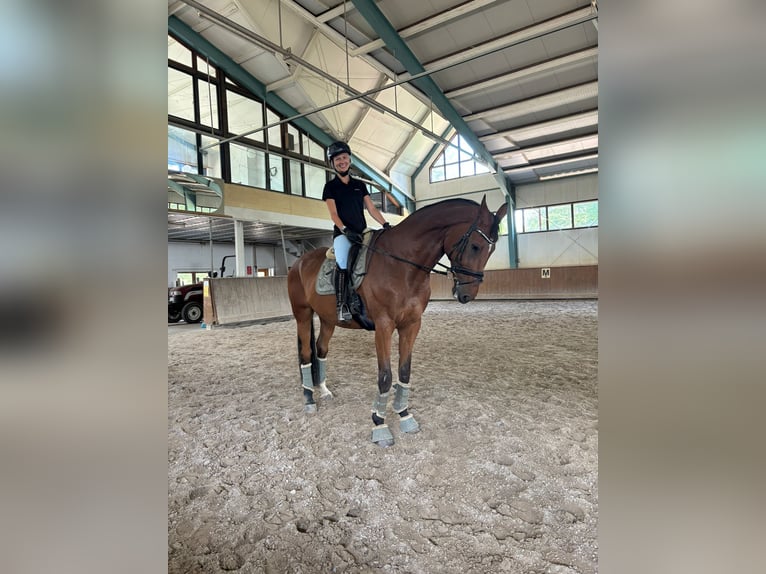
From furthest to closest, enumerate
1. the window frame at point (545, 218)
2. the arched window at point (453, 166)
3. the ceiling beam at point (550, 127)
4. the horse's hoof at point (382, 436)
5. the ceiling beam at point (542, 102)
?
the arched window at point (453, 166)
the window frame at point (545, 218)
the ceiling beam at point (550, 127)
the ceiling beam at point (542, 102)
the horse's hoof at point (382, 436)

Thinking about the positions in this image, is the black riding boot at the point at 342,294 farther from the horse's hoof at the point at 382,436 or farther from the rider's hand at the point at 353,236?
the horse's hoof at the point at 382,436

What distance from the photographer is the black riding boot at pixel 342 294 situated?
251 cm

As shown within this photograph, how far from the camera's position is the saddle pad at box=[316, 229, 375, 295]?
2.41 meters

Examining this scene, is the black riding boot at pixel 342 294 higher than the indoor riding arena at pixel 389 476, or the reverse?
the black riding boot at pixel 342 294

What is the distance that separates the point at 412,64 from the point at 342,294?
5.63 m

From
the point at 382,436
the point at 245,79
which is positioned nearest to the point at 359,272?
the point at 382,436

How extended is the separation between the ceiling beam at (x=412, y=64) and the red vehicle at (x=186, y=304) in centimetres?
716

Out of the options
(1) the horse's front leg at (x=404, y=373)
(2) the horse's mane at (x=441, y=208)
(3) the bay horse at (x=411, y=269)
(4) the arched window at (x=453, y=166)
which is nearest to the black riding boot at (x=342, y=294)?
(3) the bay horse at (x=411, y=269)

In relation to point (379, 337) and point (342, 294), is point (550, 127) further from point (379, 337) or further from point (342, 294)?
point (379, 337)
